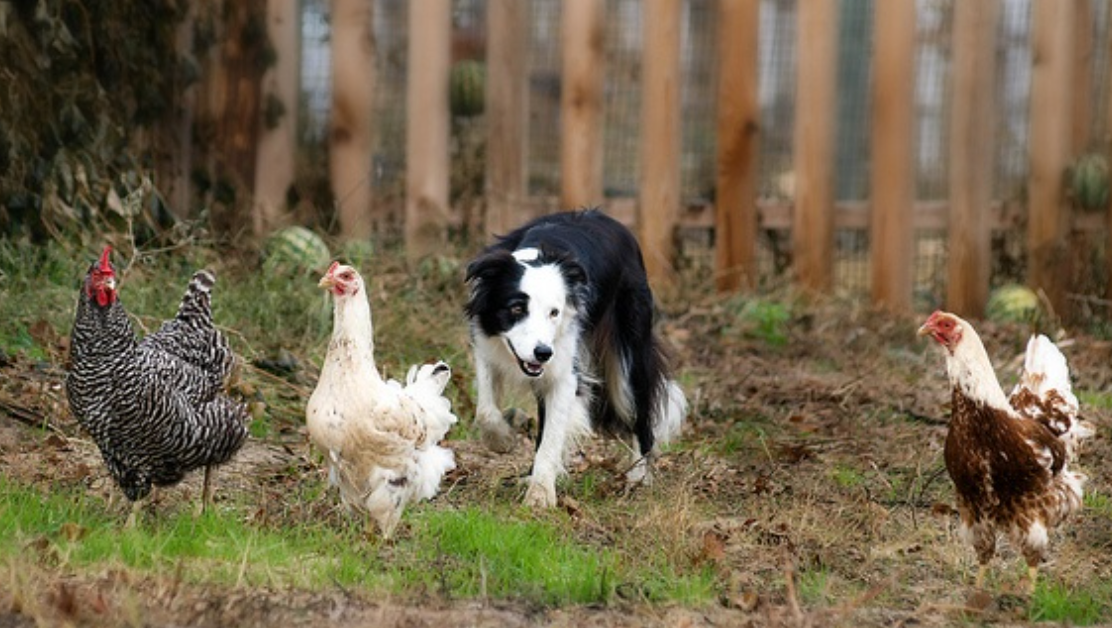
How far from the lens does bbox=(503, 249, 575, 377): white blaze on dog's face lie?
695 cm

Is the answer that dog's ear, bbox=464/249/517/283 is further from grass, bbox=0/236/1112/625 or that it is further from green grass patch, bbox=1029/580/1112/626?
green grass patch, bbox=1029/580/1112/626

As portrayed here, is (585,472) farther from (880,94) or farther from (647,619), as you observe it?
(880,94)

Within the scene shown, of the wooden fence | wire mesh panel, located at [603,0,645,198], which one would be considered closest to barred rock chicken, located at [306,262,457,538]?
the wooden fence

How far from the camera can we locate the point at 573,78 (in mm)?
11344

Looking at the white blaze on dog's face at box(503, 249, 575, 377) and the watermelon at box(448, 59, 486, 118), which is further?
the watermelon at box(448, 59, 486, 118)

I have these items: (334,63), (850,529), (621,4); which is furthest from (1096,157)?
(850,529)

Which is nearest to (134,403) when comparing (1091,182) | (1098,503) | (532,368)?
(532,368)

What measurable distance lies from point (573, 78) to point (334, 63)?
1512 millimetres

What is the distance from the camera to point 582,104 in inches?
447

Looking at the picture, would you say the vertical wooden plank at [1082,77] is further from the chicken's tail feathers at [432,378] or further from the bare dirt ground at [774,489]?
the chicken's tail feathers at [432,378]

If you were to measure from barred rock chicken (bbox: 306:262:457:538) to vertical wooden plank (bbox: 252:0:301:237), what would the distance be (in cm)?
532

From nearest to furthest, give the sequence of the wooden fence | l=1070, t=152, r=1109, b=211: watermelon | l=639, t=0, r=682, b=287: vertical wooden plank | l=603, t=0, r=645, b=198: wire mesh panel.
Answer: l=1070, t=152, r=1109, b=211: watermelon, the wooden fence, l=639, t=0, r=682, b=287: vertical wooden plank, l=603, t=0, r=645, b=198: wire mesh panel

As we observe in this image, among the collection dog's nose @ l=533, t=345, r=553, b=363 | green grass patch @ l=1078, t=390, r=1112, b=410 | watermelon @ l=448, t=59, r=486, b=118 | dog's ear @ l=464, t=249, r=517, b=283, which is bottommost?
green grass patch @ l=1078, t=390, r=1112, b=410

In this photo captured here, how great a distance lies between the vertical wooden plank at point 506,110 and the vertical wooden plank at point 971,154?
2674 mm
